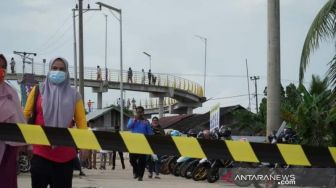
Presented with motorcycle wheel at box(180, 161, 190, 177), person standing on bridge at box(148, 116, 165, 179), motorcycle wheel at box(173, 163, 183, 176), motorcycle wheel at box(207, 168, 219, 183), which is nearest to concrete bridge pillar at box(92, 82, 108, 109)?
person standing on bridge at box(148, 116, 165, 179)

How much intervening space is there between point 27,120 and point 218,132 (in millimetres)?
9949

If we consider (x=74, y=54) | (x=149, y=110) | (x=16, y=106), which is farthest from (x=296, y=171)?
(x=149, y=110)

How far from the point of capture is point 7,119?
4875 mm

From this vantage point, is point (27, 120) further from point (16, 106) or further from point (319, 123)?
point (319, 123)

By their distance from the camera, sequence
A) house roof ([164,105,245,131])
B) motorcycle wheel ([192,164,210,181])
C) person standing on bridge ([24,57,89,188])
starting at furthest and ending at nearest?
house roof ([164,105,245,131]) → motorcycle wheel ([192,164,210,181]) → person standing on bridge ([24,57,89,188])

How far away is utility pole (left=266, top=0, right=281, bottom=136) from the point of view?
523 inches

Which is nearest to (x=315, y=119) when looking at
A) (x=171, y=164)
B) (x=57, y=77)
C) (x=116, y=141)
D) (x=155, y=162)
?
(x=155, y=162)

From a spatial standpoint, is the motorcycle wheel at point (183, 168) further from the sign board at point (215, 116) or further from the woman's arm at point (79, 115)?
the woman's arm at point (79, 115)

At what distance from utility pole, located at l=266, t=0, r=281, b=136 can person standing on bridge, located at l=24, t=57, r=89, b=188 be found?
28.2ft

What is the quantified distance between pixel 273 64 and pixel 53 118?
352 inches

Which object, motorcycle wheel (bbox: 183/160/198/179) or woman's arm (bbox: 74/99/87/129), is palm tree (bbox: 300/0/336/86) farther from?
woman's arm (bbox: 74/99/87/129)

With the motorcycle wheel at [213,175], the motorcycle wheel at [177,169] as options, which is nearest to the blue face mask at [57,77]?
the motorcycle wheel at [213,175]

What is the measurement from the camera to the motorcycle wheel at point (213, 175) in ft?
46.1

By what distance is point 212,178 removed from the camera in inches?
554
